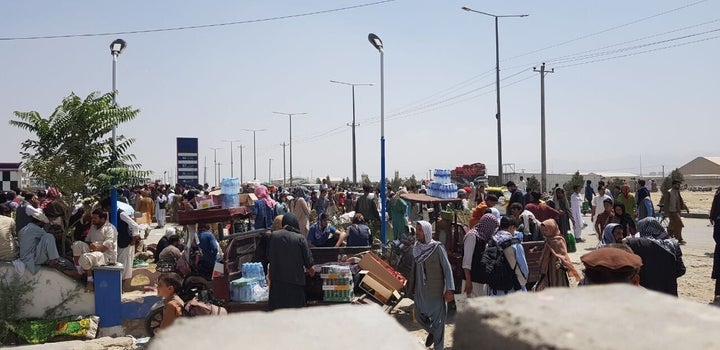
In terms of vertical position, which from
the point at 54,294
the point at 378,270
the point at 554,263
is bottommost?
the point at 54,294

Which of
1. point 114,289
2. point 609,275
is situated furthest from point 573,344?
point 114,289

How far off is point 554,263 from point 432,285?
142cm

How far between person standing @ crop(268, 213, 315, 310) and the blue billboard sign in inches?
1078

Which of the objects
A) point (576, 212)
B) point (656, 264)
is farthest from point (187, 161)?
point (656, 264)

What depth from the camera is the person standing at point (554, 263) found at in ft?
23.7

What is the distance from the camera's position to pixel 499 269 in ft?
24.9

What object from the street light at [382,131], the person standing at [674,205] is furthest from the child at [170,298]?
the person standing at [674,205]

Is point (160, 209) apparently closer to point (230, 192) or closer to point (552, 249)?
point (230, 192)

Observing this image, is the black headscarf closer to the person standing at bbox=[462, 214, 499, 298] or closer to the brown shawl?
the person standing at bbox=[462, 214, 499, 298]

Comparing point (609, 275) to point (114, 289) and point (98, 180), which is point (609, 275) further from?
point (98, 180)

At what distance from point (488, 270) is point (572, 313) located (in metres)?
6.53

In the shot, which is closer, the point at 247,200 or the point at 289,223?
the point at 289,223

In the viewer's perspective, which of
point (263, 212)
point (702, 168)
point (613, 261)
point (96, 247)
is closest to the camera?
point (613, 261)

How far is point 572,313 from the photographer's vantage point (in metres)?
1.27
